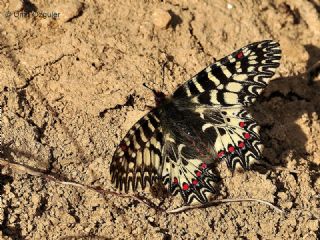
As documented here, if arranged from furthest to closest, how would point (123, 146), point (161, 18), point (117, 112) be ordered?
1. point (161, 18)
2. point (117, 112)
3. point (123, 146)

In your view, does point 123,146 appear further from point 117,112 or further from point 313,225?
point 313,225

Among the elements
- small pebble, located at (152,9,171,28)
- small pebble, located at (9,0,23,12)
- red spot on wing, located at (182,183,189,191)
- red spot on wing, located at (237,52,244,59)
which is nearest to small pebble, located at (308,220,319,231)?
red spot on wing, located at (182,183,189,191)

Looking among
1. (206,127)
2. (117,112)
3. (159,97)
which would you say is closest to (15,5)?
(117,112)

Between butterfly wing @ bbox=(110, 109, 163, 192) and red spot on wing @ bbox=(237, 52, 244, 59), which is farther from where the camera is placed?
red spot on wing @ bbox=(237, 52, 244, 59)

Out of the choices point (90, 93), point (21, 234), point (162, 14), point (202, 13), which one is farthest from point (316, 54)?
point (21, 234)

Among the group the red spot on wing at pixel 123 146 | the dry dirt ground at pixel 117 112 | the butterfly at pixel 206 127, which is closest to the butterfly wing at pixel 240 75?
the butterfly at pixel 206 127

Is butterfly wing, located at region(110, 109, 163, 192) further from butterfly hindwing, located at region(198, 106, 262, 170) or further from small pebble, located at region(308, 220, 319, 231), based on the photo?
small pebble, located at region(308, 220, 319, 231)

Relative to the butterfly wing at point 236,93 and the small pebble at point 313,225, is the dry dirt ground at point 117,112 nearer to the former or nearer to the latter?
the small pebble at point 313,225
